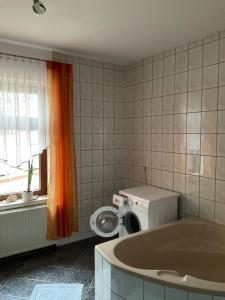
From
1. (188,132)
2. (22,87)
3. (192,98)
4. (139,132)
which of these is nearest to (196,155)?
(188,132)

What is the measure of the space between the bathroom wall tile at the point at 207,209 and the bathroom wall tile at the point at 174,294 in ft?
3.75

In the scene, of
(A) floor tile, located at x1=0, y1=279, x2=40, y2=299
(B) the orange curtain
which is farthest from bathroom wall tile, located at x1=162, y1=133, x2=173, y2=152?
(A) floor tile, located at x1=0, y1=279, x2=40, y2=299

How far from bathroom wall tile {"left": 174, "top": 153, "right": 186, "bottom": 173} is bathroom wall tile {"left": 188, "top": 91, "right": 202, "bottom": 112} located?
1.64 ft

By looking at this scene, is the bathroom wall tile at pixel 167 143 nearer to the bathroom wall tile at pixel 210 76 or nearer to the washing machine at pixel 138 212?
the washing machine at pixel 138 212

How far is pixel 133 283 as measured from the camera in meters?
1.59

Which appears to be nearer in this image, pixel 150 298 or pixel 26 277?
pixel 150 298

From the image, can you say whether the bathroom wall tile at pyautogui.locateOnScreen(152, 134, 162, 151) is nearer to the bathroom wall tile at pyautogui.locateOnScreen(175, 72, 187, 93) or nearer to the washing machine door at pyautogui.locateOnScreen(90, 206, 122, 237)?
the bathroom wall tile at pyautogui.locateOnScreen(175, 72, 187, 93)

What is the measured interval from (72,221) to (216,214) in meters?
1.60

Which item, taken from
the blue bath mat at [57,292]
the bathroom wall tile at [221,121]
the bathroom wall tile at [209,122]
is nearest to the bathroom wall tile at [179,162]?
the bathroom wall tile at [209,122]

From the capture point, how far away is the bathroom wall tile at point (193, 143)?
2508mm

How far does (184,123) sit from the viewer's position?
263cm

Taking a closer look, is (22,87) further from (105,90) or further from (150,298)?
(150,298)

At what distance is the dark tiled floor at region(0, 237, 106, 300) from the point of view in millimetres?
2197

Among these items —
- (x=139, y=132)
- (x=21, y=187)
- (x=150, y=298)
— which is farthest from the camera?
(x=139, y=132)
